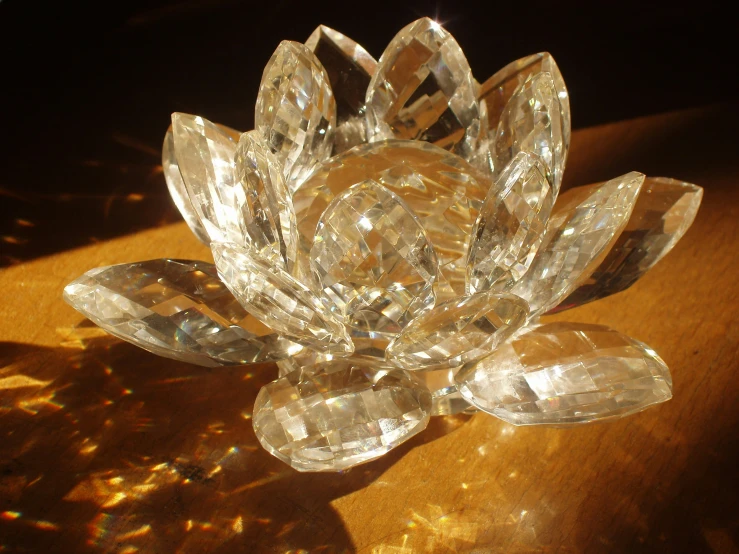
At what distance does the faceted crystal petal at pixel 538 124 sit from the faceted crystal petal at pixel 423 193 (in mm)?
35

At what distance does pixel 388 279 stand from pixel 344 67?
0.20 meters

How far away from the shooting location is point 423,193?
A: 418 millimetres

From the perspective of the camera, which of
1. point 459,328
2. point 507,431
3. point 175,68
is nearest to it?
point 459,328

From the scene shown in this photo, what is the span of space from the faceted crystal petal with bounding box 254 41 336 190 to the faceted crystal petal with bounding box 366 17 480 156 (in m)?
0.04

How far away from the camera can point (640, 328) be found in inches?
18.5

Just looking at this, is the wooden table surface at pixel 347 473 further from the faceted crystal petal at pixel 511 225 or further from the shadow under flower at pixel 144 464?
the faceted crystal petal at pixel 511 225

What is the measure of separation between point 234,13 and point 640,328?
52 cm

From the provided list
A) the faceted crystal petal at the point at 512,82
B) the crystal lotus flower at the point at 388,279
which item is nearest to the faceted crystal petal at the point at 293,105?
the crystal lotus flower at the point at 388,279

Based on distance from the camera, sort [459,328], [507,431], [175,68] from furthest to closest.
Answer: [175,68] < [507,431] < [459,328]

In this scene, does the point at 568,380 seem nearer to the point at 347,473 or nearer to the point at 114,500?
the point at 347,473

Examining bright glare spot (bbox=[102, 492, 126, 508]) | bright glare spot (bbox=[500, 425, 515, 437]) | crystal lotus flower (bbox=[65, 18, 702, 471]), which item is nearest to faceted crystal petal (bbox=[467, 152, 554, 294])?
crystal lotus flower (bbox=[65, 18, 702, 471])

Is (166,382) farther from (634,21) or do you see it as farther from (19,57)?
(634,21)

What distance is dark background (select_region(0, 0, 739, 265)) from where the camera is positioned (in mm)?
567

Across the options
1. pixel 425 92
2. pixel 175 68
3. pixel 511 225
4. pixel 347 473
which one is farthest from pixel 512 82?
pixel 175 68
